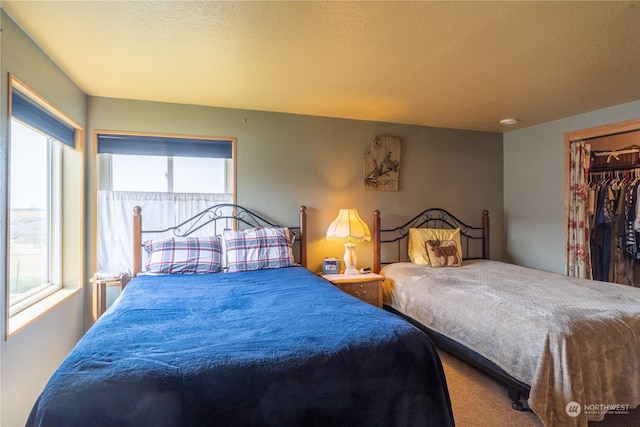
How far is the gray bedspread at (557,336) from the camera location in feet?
5.79

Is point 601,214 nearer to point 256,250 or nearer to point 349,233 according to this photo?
→ point 349,233

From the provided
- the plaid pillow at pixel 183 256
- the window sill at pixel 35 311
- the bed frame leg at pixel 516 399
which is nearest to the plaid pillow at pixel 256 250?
the plaid pillow at pixel 183 256

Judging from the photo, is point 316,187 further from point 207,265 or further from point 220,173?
point 207,265

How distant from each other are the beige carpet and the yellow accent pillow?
1295 millimetres

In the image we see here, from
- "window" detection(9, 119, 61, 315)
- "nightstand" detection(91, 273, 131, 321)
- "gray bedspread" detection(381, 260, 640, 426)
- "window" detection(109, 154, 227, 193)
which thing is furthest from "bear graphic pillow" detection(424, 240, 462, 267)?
"window" detection(9, 119, 61, 315)

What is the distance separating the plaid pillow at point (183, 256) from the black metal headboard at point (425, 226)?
1.73 metres

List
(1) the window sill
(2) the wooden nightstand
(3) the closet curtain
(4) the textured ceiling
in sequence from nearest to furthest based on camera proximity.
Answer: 1. (4) the textured ceiling
2. (1) the window sill
3. (2) the wooden nightstand
4. (3) the closet curtain

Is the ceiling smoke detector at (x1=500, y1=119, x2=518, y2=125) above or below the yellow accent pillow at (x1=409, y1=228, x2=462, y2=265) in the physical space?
above

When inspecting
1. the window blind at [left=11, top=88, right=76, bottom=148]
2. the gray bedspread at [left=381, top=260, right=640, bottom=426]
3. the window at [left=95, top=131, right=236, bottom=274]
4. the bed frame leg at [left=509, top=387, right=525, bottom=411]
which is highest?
the window blind at [left=11, top=88, right=76, bottom=148]

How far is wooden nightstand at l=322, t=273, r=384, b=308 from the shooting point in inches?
126

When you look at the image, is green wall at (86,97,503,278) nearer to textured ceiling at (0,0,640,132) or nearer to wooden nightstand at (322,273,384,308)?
textured ceiling at (0,0,640,132)

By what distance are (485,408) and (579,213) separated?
248cm

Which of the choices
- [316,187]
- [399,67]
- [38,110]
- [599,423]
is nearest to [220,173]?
[316,187]

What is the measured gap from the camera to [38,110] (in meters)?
2.21
